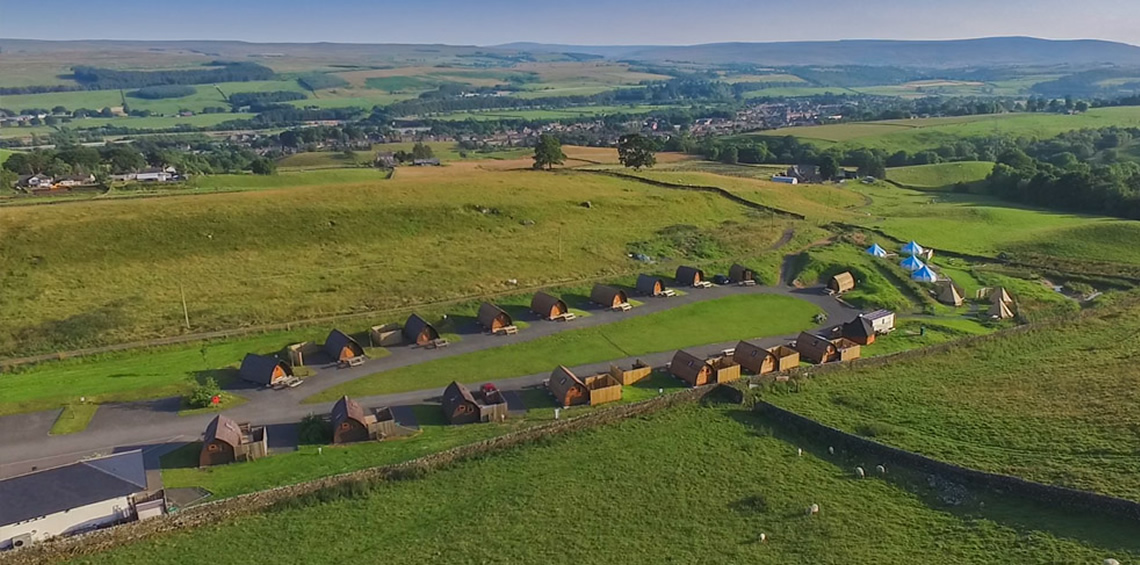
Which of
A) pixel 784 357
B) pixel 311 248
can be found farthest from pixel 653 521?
pixel 311 248

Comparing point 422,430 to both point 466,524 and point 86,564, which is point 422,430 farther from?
point 86,564

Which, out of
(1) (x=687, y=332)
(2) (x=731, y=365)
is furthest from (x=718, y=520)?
(1) (x=687, y=332)

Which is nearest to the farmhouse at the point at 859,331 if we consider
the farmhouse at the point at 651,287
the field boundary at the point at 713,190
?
the farmhouse at the point at 651,287

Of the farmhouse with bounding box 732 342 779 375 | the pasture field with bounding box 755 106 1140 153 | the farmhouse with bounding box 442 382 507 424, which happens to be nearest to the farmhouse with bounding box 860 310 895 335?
the farmhouse with bounding box 732 342 779 375

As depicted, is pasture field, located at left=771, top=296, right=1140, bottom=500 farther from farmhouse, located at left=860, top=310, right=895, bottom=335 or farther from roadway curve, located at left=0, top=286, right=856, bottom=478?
roadway curve, located at left=0, top=286, right=856, bottom=478

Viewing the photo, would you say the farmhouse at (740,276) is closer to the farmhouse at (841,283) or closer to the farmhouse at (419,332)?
the farmhouse at (841,283)

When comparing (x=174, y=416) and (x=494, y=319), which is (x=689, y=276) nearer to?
(x=494, y=319)
